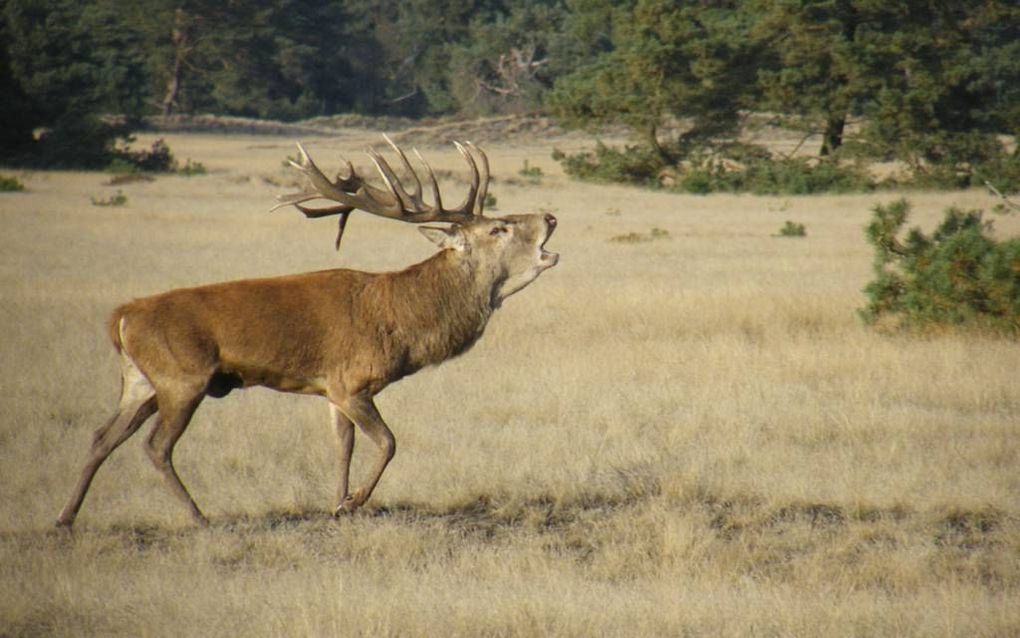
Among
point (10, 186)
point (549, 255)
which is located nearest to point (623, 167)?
point (10, 186)

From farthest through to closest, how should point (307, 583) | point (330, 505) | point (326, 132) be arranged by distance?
point (326, 132)
point (330, 505)
point (307, 583)

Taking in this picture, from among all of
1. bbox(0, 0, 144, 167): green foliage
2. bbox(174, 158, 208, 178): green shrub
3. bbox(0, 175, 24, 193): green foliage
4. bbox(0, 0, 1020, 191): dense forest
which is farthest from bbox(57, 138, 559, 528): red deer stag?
bbox(0, 0, 144, 167): green foliage

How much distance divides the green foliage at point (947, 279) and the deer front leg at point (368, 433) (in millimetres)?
7606

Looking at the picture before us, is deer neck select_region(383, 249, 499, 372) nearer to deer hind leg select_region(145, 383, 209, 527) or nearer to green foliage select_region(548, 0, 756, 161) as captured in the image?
deer hind leg select_region(145, 383, 209, 527)

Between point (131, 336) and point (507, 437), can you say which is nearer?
point (131, 336)

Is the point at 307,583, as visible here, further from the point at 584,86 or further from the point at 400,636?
the point at 584,86

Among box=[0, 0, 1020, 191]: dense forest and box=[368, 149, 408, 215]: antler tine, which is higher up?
box=[368, 149, 408, 215]: antler tine

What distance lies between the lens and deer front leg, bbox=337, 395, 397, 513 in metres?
7.36

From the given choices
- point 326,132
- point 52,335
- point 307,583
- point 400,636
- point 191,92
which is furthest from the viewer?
point 191,92

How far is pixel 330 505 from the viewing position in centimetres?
781

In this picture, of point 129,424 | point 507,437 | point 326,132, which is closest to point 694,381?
point 507,437

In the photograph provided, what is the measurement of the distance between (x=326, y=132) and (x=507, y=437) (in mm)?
58216

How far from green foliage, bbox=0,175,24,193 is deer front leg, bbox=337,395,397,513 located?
85.7 feet

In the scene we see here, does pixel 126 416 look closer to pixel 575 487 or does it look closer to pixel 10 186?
pixel 575 487
